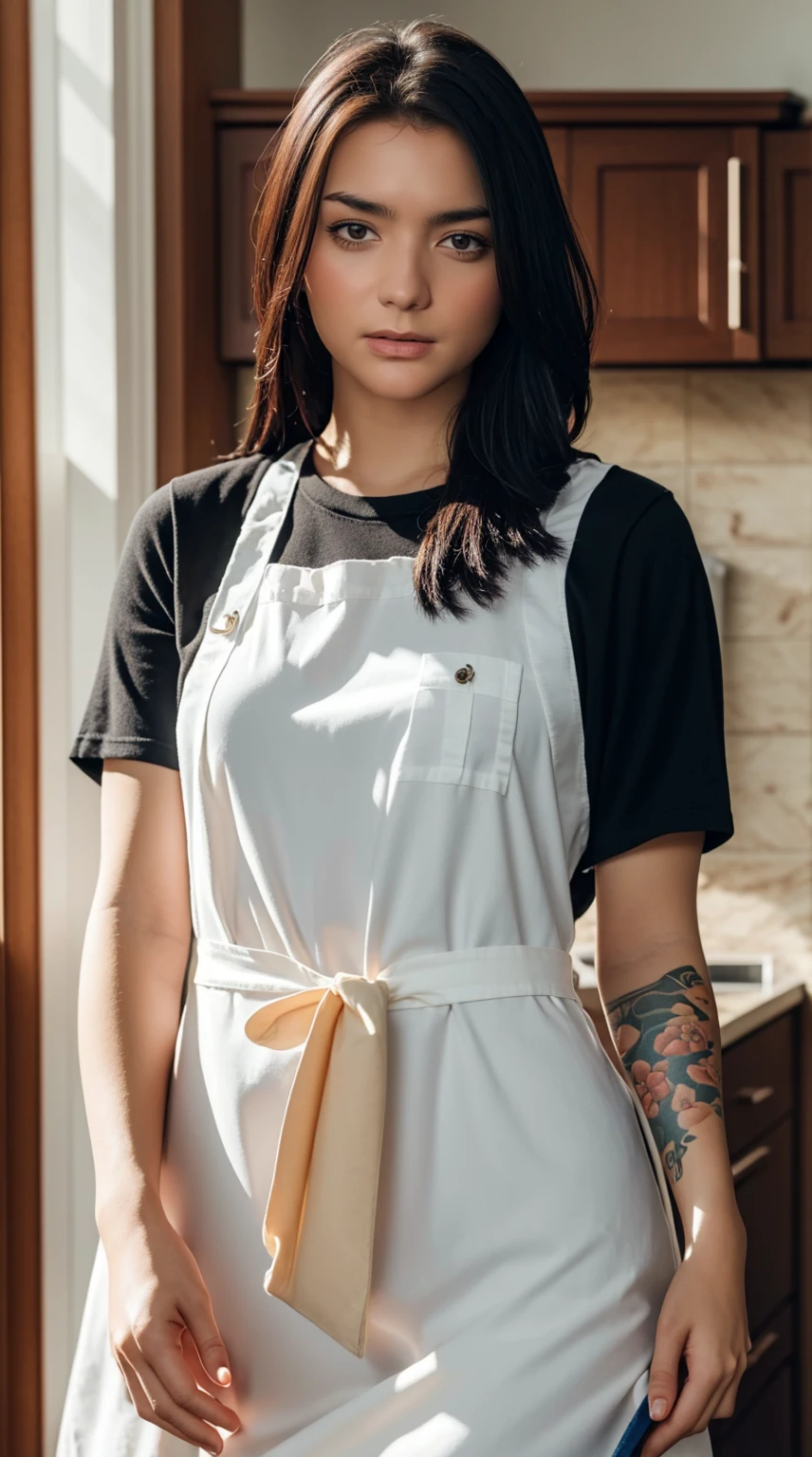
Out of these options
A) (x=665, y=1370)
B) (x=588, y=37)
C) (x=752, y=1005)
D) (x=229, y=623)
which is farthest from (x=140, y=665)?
(x=588, y=37)

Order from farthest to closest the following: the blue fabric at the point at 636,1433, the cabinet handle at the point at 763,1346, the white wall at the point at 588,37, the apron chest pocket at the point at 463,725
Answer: the white wall at the point at 588,37 < the cabinet handle at the point at 763,1346 < the apron chest pocket at the point at 463,725 < the blue fabric at the point at 636,1433

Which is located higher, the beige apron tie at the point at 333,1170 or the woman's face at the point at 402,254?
the woman's face at the point at 402,254

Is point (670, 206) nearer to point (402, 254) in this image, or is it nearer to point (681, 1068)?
point (402, 254)

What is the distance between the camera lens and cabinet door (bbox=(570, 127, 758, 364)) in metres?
2.64

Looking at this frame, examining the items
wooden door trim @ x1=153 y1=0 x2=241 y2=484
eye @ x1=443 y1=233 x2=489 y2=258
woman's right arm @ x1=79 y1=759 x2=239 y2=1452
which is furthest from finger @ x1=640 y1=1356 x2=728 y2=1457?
wooden door trim @ x1=153 y1=0 x2=241 y2=484

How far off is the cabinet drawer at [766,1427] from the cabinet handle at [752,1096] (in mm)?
489

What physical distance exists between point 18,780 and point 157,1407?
108cm

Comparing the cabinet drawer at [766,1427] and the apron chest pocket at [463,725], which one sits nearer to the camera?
the apron chest pocket at [463,725]

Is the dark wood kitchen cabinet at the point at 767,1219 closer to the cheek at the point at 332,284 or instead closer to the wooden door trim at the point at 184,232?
the wooden door trim at the point at 184,232

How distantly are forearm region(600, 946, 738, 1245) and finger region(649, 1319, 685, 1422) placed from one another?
83 millimetres

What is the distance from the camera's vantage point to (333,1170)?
3.16 feet

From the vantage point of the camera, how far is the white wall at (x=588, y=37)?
297 cm

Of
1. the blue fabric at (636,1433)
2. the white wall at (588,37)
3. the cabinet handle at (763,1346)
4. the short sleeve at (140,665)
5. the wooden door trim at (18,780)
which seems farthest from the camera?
the white wall at (588,37)

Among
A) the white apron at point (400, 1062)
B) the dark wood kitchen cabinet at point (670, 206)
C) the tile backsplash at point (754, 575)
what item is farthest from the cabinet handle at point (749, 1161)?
the white apron at point (400, 1062)
